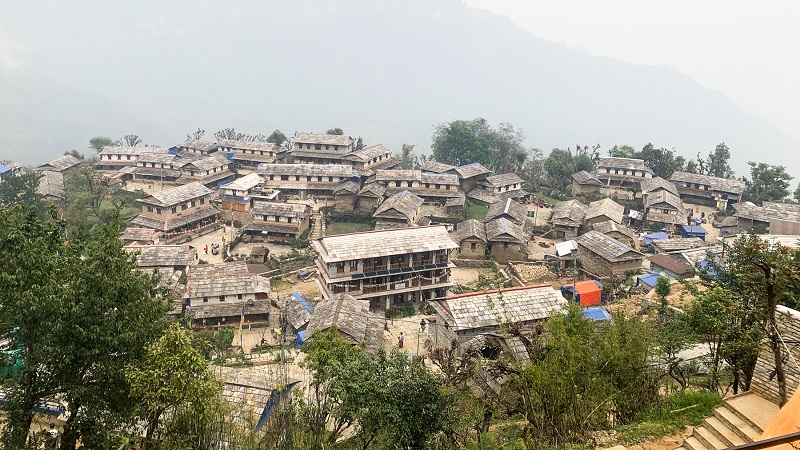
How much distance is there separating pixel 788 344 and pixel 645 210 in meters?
42.9

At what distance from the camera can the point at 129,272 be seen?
1508 cm

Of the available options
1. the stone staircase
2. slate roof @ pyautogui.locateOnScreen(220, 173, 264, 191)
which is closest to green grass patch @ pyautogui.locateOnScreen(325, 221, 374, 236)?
slate roof @ pyautogui.locateOnScreen(220, 173, 264, 191)

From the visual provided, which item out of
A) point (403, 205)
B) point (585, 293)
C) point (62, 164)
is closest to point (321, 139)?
point (403, 205)

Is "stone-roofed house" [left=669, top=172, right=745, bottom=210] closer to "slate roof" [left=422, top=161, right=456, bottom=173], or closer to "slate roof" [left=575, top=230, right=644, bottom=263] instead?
"slate roof" [left=575, top=230, right=644, bottom=263]

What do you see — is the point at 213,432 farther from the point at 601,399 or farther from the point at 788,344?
the point at 788,344

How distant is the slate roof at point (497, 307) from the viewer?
87.4ft

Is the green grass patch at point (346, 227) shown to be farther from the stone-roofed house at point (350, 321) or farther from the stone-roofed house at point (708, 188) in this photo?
the stone-roofed house at point (708, 188)

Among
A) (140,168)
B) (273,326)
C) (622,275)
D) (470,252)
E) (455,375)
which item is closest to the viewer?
(455,375)

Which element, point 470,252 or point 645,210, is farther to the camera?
point 645,210

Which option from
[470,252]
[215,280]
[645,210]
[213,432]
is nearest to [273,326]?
[215,280]

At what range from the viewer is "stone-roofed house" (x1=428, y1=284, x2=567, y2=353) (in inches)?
1048

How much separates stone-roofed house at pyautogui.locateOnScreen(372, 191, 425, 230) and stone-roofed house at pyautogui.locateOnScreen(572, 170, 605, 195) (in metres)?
22.4

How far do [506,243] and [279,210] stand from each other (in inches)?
797

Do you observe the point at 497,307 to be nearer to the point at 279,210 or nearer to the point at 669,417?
the point at 669,417
